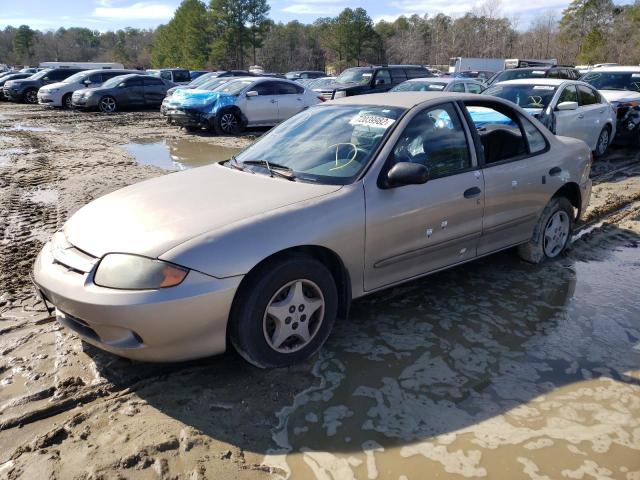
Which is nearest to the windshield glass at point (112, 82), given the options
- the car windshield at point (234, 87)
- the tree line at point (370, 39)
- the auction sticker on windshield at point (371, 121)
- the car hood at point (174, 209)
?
the car windshield at point (234, 87)

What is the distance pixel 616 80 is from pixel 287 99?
834 centimetres

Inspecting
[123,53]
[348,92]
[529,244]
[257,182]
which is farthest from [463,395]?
[123,53]

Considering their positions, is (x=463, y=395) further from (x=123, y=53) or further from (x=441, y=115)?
(x=123, y=53)

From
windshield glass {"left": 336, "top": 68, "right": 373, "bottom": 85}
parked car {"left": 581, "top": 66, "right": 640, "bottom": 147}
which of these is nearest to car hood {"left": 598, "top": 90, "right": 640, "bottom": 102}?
parked car {"left": 581, "top": 66, "right": 640, "bottom": 147}

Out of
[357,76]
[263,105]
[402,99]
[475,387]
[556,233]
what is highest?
[357,76]

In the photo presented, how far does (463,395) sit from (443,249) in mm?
1239

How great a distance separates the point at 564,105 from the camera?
8523mm

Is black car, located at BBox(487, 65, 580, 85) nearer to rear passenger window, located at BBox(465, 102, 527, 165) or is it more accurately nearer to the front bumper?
rear passenger window, located at BBox(465, 102, 527, 165)

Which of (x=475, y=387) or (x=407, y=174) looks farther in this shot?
(x=407, y=174)

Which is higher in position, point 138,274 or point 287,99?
point 287,99

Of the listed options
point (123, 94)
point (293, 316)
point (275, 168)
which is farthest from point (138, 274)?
point (123, 94)

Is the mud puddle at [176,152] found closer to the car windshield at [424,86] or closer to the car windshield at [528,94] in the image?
the car windshield at [424,86]

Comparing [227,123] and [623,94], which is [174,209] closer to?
[227,123]

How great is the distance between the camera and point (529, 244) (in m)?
4.93
